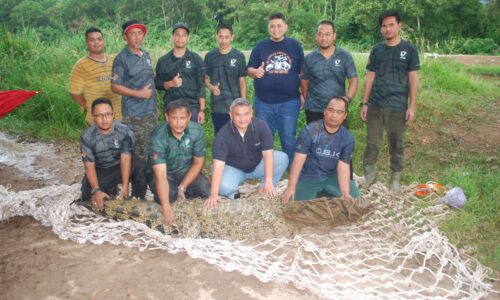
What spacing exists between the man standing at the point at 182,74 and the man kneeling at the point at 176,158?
0.67 meters

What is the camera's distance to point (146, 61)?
4117 mm

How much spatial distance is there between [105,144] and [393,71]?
247 centimetres

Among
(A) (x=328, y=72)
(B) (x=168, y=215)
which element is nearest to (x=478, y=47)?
(A) (x=328, y=72)

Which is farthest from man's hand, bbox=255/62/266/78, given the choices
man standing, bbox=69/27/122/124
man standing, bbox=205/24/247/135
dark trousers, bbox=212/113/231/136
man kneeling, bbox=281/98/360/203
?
man standing, bbox=69/27/122/124

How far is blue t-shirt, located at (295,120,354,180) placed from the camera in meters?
3.64

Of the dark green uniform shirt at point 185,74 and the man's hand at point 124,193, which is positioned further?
the dark green uniform shirt at point 185,74

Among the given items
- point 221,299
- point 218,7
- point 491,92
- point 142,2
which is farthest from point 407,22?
point 221,299

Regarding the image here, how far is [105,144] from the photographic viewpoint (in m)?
3.58

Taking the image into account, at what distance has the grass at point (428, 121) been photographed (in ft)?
12.2

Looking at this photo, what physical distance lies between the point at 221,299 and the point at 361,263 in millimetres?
988

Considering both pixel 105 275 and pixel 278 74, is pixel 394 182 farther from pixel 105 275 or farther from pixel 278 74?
pixel 105 275

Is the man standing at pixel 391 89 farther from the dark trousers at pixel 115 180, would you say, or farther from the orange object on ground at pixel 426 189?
the dark trousers at pixel 115 180

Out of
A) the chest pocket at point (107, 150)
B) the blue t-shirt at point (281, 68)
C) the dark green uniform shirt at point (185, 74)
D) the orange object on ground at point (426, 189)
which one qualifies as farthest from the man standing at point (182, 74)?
the orange object on ground at point (426, 189)

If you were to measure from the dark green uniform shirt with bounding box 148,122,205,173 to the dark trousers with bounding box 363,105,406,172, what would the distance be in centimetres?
162
